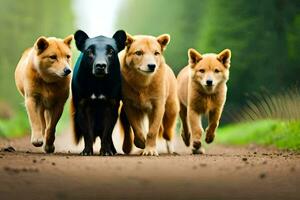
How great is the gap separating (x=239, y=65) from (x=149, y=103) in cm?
1364

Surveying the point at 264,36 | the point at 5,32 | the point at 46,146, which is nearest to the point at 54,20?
the point at 5,32

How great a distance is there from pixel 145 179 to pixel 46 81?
13.5 feet

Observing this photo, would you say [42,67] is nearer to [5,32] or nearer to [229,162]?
[229,162]

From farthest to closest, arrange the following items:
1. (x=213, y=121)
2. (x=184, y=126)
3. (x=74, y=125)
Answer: (x=184, y=126) → (x=213, y=121) → (x=74, y=125)

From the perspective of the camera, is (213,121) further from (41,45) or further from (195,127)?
(41,45)

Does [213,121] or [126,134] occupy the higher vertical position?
[213,121]

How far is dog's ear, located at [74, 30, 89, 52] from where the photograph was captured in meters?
10.7

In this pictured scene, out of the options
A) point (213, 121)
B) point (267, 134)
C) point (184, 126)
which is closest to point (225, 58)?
point (213, 121)

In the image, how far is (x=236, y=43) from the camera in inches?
958

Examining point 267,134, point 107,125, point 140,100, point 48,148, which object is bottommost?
point 267,134

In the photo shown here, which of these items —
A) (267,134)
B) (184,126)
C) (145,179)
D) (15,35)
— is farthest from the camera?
(15,35)

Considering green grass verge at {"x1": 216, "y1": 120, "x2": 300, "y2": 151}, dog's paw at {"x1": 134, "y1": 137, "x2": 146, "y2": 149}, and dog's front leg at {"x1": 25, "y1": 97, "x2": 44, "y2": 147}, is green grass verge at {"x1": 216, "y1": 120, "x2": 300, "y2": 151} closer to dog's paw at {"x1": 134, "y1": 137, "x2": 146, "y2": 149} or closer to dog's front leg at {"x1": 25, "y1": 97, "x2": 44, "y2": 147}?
dog's paw at {"x1": 134, "y1": 137, "x2": 146, "y2": 149}

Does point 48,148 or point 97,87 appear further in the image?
point 48,148

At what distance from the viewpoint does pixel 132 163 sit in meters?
8.86
